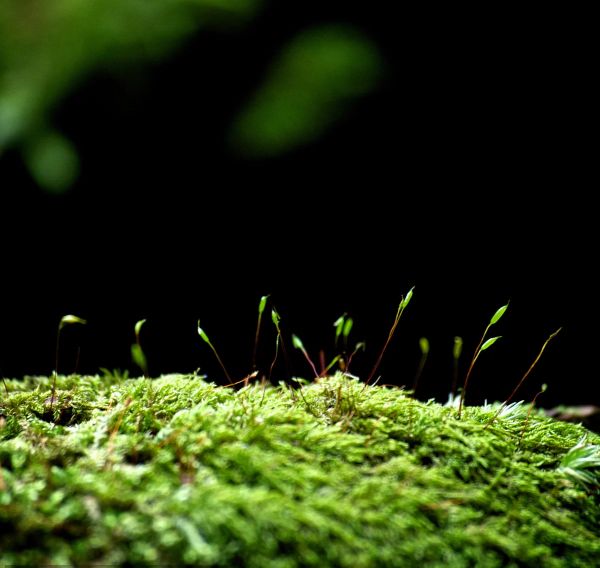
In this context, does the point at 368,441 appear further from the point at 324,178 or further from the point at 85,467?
the point at 324,178

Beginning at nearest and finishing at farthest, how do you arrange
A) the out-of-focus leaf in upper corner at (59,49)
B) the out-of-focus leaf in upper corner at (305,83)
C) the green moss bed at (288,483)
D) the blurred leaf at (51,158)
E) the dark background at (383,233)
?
the green moss bed at (288,483)
the out-of-focus leaf in upper corner at (59,49)
the blurred leaf at (51,158)
the out-of-focus leaf in upper corner at (305,83)
the dark background at (383,233)

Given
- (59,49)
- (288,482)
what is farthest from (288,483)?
(59,49)

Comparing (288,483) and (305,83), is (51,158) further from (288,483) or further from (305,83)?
(288,483)

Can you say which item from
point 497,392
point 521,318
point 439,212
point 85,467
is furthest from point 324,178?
point 85,467

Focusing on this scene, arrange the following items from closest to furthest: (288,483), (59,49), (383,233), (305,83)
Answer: (288,483)
(59,49)
(305,83)
(383,233)

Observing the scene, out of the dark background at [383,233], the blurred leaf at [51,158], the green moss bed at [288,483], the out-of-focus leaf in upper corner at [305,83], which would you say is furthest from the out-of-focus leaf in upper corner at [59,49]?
the dark background at [383,233]

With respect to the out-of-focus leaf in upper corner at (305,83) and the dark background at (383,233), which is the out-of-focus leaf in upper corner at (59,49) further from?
the dark background at (383,233)

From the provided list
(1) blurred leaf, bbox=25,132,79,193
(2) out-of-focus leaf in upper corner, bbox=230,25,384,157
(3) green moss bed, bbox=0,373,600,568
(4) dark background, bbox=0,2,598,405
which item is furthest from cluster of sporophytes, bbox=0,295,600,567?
(4) dark background, bbox=0,2,598,405
